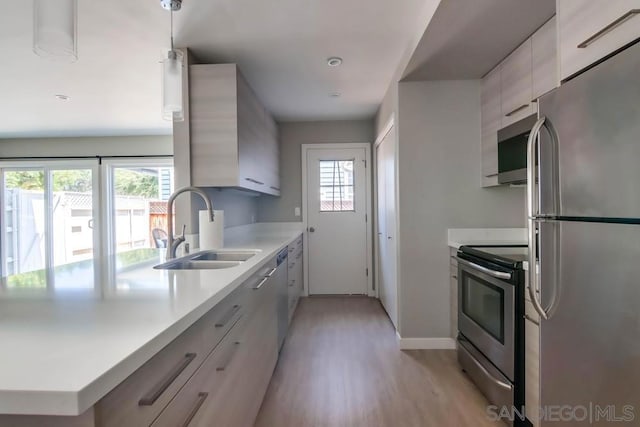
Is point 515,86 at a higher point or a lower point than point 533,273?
higher

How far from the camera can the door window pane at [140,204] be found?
5082 millimetres

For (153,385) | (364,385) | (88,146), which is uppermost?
(88,146)

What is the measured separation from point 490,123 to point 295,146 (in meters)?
2.49

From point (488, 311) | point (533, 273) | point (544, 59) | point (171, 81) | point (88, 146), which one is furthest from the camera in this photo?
point (88, 146)

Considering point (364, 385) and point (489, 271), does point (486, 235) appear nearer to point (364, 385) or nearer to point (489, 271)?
point (489, 271)

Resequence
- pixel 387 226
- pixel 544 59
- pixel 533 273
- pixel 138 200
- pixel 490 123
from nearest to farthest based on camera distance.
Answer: pixel 533 273 < pixel 544 59 < pixel 490 123 < pixel 387 226 < pixel 138 200

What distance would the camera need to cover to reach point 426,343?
2723 mm

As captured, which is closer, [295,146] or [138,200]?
[295,146]

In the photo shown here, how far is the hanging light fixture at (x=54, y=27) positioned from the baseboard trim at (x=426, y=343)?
2.77 meters

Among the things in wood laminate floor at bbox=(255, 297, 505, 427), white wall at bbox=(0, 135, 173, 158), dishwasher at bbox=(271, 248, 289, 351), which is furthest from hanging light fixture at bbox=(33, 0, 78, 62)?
white wall at bbox=(0, 135, 173, 158)

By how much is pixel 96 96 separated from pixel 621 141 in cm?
412

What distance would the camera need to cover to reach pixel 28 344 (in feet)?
2.14

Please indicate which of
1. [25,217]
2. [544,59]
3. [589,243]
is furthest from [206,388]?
[25,217]

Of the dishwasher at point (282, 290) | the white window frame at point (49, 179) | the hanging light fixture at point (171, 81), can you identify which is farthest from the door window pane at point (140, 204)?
the hanging light fixture at point (171, 81)
